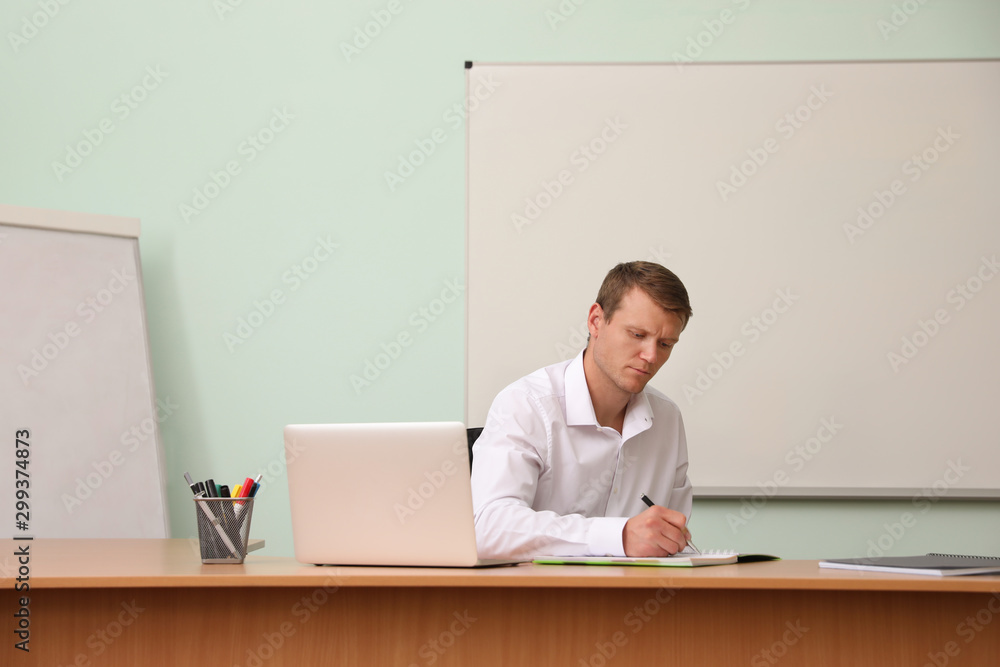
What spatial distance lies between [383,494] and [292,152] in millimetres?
1953

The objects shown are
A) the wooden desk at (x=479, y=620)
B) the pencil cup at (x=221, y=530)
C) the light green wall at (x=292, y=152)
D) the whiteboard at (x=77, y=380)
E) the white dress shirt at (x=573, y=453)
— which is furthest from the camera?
the light green wall at (x=292, y=152)

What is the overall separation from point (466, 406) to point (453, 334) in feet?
0.82

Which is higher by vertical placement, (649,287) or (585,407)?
(649,287)

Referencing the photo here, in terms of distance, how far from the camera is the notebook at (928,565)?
1.16 m

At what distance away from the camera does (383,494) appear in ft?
4.16

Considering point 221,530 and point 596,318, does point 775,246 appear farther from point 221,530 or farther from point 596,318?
point 221,530

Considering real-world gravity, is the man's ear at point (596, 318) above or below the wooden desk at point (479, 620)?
above

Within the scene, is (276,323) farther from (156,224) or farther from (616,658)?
(616,658)

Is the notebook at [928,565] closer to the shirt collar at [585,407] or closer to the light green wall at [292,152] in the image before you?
the shirt collar at [585,407]

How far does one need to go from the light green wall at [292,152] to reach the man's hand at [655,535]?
4.73 ft

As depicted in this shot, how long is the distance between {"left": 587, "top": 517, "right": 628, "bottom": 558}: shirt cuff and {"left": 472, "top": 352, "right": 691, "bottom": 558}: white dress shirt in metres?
0.24

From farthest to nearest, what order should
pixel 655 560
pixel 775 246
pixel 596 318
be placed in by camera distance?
pixel 775 246 → pixel 596 318 → pixel 655 560

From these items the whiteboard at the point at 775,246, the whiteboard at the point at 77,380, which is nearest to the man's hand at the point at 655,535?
the whiteboard at the point at 775,246

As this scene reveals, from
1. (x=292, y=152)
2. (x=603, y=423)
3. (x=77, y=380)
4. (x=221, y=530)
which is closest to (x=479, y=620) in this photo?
(x=221, y=530)
